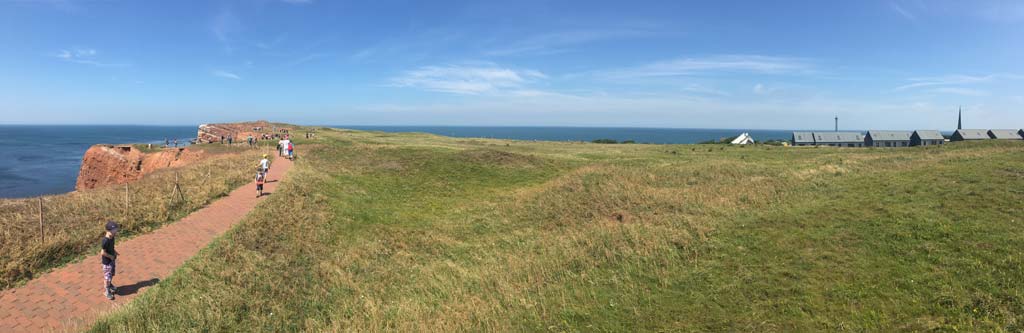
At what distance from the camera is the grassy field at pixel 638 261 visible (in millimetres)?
8945

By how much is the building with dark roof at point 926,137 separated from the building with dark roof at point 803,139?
17794mm

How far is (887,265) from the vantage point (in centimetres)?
1030

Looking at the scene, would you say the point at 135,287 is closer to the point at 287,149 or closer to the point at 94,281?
the point at 94,281

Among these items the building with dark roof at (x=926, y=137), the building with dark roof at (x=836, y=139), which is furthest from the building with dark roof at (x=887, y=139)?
the building with dark roof at (x=926, y=137)

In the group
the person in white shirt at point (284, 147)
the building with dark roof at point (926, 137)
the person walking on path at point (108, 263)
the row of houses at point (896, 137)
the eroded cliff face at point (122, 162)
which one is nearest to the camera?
the person walking on path at point (108, 263)

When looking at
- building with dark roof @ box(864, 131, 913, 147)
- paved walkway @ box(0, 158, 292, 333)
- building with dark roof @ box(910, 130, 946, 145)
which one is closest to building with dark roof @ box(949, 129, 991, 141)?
building with dark roof @ box(910, 130, 946, 145)

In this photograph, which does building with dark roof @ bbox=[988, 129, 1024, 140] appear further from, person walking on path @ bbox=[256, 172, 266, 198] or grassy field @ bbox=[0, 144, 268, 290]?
grassy field @ bbox=[0, 144, 268, 290]

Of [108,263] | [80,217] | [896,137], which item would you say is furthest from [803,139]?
[80,217]

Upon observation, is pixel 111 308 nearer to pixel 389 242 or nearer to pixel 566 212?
pixel 389 242

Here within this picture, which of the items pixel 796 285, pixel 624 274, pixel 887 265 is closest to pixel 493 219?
pixel 624 274

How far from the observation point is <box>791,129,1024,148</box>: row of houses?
80125 millimetres

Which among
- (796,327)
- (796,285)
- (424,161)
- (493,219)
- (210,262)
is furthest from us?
(424,161)

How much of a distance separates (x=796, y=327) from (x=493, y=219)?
13298mm

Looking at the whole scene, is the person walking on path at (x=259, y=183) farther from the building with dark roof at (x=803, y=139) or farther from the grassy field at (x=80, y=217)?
the building with dark roof at (x=803, y=139)
